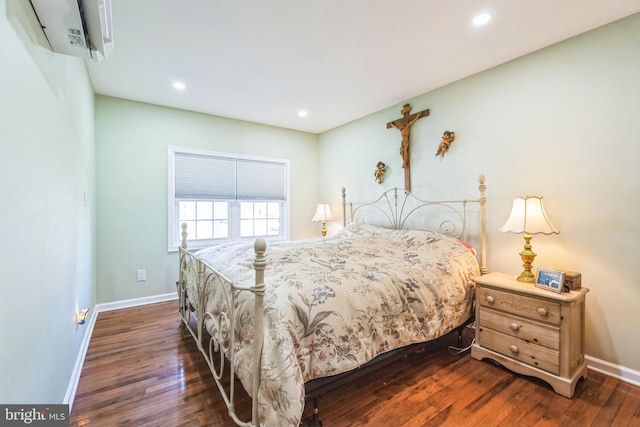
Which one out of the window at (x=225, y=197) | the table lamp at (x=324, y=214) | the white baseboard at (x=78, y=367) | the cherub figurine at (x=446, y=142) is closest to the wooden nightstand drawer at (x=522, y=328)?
the cherub figurine at (x=446, y=142)

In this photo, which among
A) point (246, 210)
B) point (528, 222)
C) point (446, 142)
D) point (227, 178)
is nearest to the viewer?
point (528, 222)

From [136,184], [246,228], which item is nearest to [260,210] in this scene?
[246,228]

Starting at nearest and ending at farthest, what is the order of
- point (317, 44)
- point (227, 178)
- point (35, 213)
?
1. point (35, 213)
2. point (317, 44)
3. point (227, 178)

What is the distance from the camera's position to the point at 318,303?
154 centimetres

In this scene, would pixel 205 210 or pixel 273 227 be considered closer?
pixel 205 210

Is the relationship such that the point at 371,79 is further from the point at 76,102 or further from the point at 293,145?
the point at 76,102

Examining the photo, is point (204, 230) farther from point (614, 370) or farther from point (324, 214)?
point (614, 370)

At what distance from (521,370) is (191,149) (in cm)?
411

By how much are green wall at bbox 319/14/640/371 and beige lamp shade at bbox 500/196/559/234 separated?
286 mm

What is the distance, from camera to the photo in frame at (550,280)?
1.94 metres

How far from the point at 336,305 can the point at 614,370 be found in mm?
2175

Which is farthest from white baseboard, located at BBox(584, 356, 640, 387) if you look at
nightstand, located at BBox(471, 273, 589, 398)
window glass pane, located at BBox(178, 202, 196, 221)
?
window glass pane, located at BBox(178, 202, 196, 221)

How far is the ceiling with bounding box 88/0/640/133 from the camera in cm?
194

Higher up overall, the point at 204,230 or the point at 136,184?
the point at 136,184
